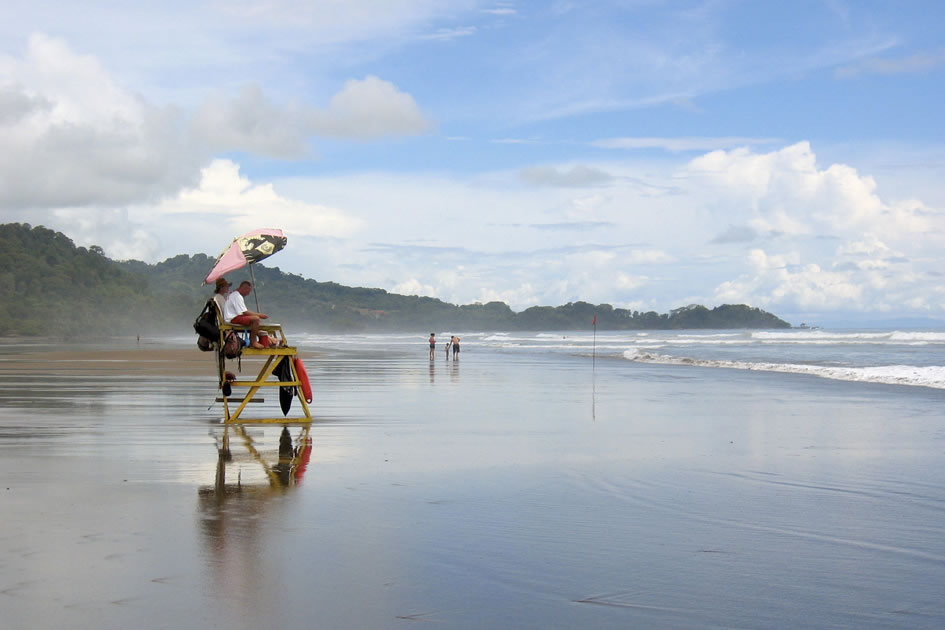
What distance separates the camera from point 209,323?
1175cm

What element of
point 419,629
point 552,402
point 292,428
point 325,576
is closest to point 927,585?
point 419,629

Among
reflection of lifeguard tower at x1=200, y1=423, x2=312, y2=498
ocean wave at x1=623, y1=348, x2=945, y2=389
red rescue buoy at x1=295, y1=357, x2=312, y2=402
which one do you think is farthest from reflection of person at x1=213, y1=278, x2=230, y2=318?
ocean wave at x1=623, y1=348, x2=945, y2=389

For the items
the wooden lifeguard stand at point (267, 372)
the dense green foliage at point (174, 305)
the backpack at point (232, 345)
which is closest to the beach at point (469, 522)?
the wooden lifeguard stand at point (267, 372)

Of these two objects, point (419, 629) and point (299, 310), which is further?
point (299, 310)

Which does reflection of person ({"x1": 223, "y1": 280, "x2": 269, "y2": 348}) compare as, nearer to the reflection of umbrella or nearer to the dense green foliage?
the reflection of umbrella

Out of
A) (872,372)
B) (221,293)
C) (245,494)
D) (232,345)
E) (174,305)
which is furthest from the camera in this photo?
(174,305)

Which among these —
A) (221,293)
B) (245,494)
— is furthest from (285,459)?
(221,293)

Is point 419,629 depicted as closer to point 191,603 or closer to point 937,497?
point 191,603

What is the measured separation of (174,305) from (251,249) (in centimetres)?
12908

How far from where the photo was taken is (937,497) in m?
7.28

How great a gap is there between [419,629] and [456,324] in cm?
18523

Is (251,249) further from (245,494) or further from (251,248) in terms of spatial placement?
(245,494)

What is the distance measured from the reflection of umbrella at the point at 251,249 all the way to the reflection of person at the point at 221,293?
0.60 ft

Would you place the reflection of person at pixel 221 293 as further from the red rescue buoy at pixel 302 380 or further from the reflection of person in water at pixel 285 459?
the reflection of person in water at pixel 285 459
